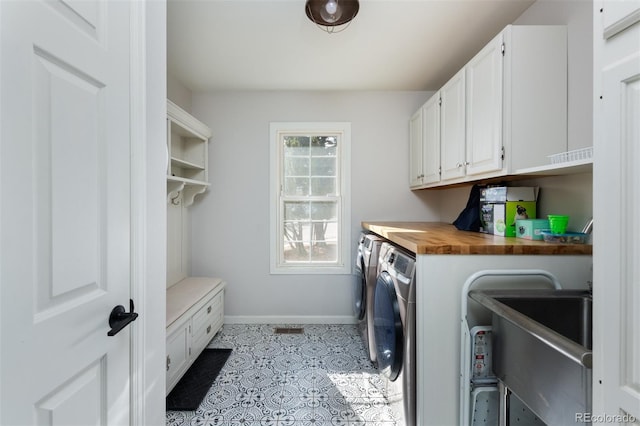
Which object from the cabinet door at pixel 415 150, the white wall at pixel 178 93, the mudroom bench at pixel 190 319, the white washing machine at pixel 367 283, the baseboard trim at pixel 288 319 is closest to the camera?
the mudroom bench at pixel 190 319

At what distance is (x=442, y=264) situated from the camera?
123 centimetres

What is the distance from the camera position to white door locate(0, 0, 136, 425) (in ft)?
1.75

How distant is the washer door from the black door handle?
115cm

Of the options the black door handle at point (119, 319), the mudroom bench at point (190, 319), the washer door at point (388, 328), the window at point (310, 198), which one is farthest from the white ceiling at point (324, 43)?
the mudroom bench at point (190, 319)

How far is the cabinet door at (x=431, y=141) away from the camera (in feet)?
7.06

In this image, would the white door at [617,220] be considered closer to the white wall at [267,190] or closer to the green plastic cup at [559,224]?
the green plastic cup at [559,224]

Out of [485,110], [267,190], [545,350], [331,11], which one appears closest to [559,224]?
[485,110]

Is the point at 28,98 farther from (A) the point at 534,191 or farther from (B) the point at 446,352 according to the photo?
(A) the point at 534,191

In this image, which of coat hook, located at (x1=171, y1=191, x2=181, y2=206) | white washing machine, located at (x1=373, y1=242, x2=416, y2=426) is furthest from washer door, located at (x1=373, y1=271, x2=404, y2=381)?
coat hook, located at (x1=171, y1=191, x2=181, y2=206)

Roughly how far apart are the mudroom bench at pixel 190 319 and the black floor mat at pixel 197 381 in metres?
0.06

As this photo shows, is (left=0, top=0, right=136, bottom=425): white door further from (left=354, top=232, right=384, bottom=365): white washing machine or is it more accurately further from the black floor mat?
(left=354, top=232, right=384, bottom=365): white washing machine

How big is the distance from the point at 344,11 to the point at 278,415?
2470mm

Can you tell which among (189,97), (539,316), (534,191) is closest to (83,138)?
(539,316)

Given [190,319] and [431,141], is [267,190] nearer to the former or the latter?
[190,319]
